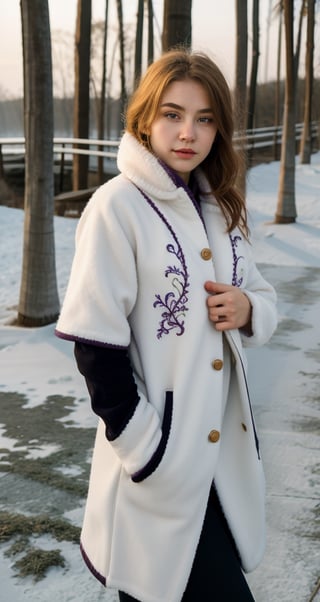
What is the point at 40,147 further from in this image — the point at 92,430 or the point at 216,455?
the point at 216,455

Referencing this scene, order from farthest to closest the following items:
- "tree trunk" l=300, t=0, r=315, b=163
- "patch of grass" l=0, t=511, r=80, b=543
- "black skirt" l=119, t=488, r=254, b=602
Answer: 1. "tree trunk" l=300, t=0, r=315, b=163
2. "patch of grass" l=0, t=511, r=80, b=543
3. "black skirt" l=119, t=488, r=254, b=602

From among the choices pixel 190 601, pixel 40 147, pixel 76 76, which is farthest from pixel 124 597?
pixel 76 76

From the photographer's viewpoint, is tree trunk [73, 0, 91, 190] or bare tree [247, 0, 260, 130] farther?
bare tree [247, 0, 260, 130]

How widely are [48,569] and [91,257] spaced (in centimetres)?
172

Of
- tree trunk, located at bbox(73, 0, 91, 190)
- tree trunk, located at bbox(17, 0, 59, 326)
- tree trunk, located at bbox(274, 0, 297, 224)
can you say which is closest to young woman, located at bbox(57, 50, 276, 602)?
tree trunk, located at bbox(17, 0, 59, 326)

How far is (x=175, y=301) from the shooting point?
1.71 metres

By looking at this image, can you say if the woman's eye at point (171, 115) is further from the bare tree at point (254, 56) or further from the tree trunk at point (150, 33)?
the tree trunk at point (150, 33)

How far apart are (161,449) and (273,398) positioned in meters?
3.35

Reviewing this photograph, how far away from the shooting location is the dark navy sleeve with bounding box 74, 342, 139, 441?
5.34ft

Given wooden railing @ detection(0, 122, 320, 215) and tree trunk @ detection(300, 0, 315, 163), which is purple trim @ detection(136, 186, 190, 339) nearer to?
Result: wooden railing @ detection(0, 122, 320, 215)

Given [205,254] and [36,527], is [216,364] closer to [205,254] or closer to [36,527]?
[205,254]

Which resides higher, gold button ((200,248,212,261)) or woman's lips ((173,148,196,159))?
woman's lips ((173,148,196,159))

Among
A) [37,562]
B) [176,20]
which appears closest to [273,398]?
[37,562]

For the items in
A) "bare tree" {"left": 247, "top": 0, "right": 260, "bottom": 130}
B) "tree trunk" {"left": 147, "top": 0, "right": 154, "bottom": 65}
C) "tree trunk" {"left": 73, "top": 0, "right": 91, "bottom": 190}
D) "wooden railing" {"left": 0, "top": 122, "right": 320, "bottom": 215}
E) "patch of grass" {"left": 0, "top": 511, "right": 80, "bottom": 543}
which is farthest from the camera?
"tree trunk" {"left": 147, "top": 0, "right": 154, "bottom": 65}
